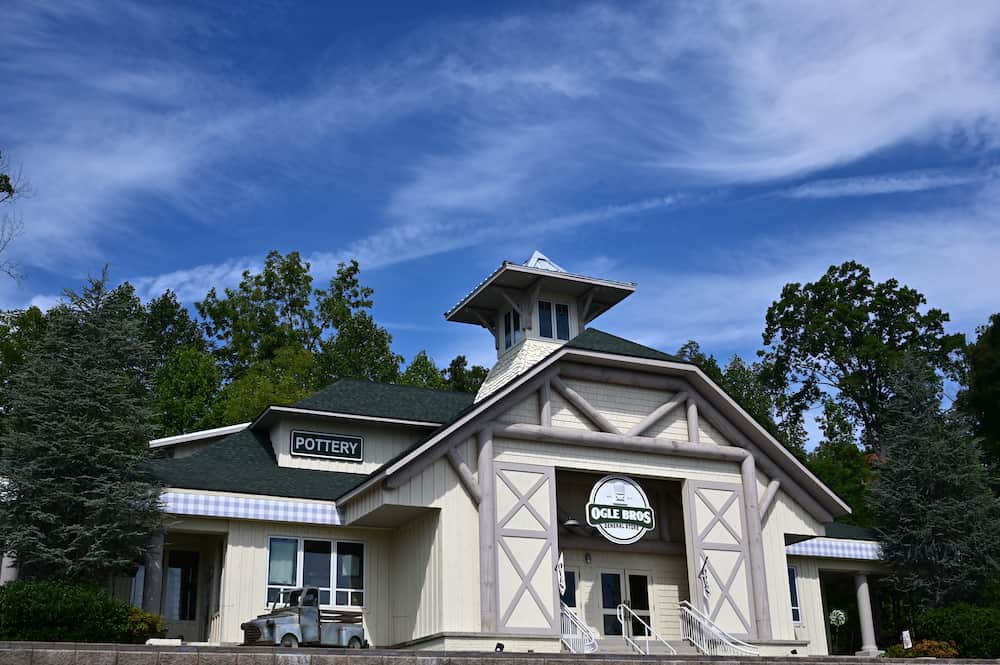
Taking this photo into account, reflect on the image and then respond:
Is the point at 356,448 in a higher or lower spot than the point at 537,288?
lower

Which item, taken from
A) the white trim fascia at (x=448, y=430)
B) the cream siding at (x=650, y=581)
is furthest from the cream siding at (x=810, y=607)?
the white trim fascia at (x=448, y=430)

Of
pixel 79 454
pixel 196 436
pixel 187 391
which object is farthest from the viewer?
pixel 187 391

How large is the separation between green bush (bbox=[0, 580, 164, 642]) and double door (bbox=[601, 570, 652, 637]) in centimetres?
1094

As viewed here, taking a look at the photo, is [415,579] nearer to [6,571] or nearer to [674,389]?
[674,389]

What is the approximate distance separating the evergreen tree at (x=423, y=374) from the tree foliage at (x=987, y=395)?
25577mm

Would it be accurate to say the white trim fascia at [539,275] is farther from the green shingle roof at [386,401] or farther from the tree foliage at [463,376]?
the tree foliage at [463,376]

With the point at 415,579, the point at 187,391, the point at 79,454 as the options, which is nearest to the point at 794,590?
the point at 415,579

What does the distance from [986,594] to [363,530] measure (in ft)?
55.9

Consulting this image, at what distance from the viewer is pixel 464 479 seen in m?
21.3

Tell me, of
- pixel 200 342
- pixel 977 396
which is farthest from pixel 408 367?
pixel 977 396

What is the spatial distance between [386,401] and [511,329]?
4.29 metres

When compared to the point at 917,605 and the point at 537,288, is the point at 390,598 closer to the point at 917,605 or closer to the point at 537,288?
the point at 537,288

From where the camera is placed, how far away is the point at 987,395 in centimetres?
4297

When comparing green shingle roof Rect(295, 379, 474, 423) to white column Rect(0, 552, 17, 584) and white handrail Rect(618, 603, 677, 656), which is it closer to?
white handrail Rect(618, 603, 677, 656)
